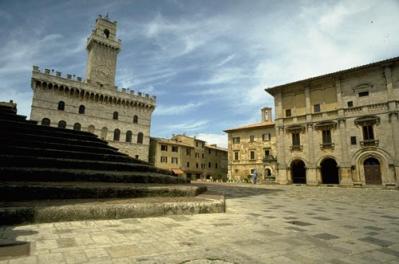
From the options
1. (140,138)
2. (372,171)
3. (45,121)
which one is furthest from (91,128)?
(372,171)

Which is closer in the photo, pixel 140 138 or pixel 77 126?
pixel 77 126

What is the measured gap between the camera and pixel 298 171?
31.9 meters

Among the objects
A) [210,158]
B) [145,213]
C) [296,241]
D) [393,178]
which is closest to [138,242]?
[145,213]

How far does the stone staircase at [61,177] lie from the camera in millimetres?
5761

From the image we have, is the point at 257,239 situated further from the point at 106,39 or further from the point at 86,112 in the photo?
the point at 106,39

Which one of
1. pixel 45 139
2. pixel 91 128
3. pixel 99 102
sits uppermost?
pixel 99 102

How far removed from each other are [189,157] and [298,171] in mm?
27358

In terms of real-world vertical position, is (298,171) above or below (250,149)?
below

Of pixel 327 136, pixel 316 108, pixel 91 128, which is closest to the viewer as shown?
pixel 327 136

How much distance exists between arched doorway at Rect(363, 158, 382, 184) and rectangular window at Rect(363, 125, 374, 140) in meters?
2.34

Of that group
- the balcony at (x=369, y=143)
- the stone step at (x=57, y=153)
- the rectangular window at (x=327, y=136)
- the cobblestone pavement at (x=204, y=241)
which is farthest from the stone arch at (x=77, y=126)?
the balcony at (x=369, y=143)

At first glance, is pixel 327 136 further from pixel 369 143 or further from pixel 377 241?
pixel 377 241

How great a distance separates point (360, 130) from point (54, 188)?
29502mm

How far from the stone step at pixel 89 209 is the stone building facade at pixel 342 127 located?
25186 mm
